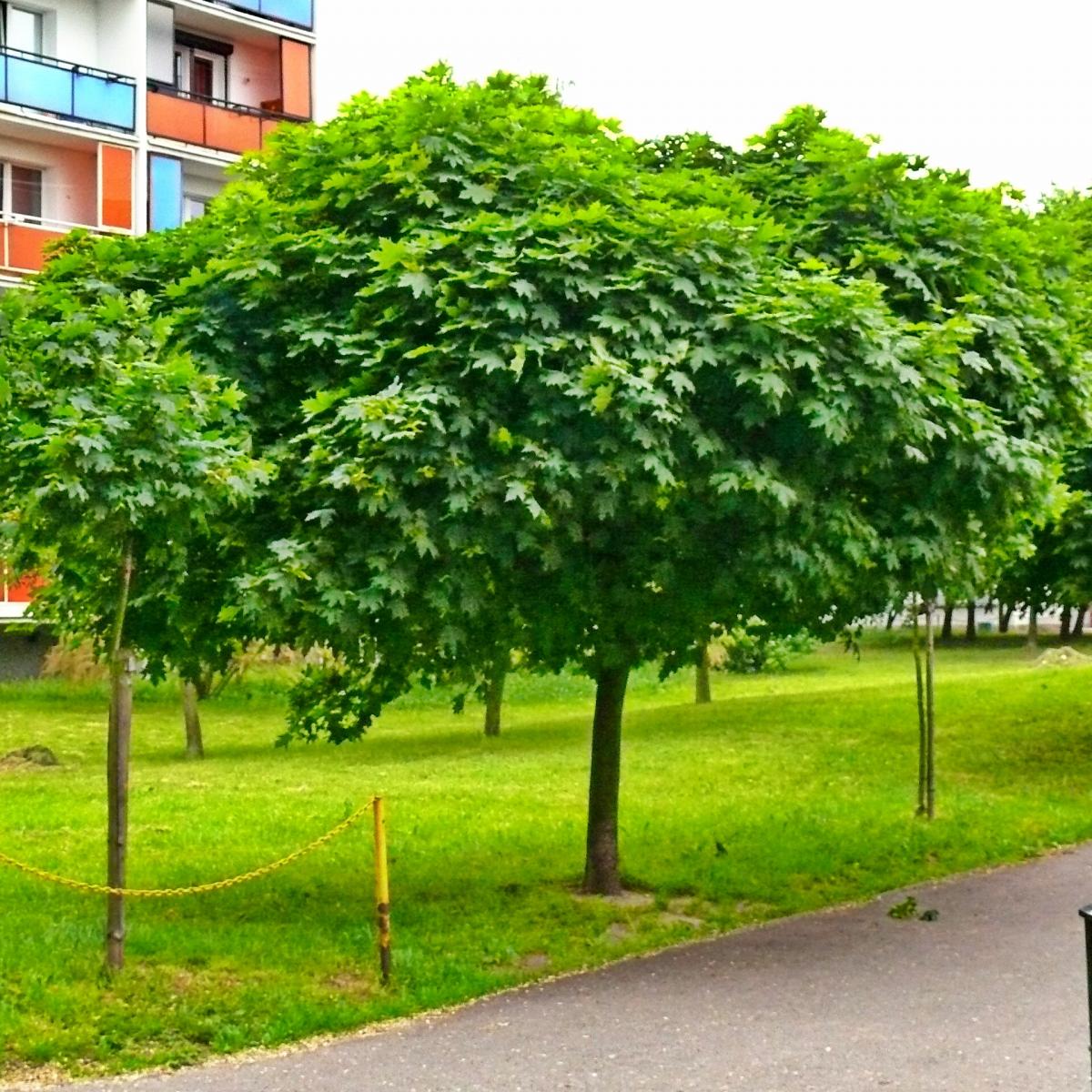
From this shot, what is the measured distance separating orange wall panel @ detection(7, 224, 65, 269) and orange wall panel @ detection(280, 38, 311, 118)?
6462 millimetres

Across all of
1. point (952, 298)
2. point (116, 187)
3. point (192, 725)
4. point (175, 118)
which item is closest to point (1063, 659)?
point (192, 725)

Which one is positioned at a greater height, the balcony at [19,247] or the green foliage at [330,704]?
the balcony at [19,247]

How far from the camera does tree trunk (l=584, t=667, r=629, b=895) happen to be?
1242 cm

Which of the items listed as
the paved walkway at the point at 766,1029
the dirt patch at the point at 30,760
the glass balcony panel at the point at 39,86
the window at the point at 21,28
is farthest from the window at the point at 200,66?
the paved walkway at the point at 766,1029

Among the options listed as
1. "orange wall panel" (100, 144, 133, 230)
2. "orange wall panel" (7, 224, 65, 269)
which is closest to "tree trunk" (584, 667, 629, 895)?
"orange wall panel" (7, 224, 65, 269)

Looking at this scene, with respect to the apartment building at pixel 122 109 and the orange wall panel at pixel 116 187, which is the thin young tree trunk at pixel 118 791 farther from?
the orange wall panel at pixel 116 187

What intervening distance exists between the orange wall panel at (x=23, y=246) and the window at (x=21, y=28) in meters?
3.35

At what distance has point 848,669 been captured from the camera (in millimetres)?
43625

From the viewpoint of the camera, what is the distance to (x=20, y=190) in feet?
96.6

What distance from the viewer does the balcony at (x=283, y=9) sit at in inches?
1245

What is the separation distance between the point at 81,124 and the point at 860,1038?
80.2ft

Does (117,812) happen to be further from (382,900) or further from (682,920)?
(682,920)

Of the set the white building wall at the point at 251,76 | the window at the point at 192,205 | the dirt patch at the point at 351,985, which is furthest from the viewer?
the white building wall at the point at 251,76

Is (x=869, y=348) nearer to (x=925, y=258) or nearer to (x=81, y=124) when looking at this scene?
(x=925, y=258)
